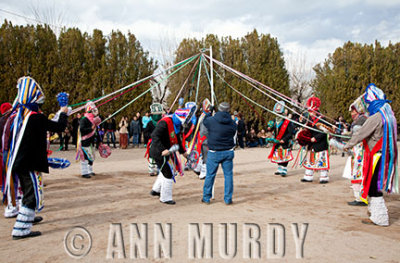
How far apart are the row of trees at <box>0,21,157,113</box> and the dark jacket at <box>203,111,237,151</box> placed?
14209 mm

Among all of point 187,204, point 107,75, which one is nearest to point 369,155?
point 187,204

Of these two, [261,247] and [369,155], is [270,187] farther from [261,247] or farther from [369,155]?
[261,247]

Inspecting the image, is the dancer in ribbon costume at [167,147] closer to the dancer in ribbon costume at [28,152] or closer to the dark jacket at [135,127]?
the dancer in ribbon costume at [28,152]

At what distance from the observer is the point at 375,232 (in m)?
4.50

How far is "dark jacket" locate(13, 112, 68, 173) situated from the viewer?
4.34 meters

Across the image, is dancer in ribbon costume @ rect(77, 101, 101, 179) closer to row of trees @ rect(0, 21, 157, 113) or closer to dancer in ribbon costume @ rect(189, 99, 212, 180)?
dancer in ribbon costume @ rect(189, 99, 212, 180)

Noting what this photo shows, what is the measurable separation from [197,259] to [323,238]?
5.57 feet

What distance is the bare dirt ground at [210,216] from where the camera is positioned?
12.3ft

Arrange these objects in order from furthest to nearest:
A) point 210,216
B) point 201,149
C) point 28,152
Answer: point 201,149 < point 210,216 < point 28,152

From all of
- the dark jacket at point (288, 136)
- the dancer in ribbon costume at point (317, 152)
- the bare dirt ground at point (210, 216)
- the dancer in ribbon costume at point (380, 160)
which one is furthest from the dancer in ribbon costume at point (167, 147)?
the dark jacket at point (288, 136)

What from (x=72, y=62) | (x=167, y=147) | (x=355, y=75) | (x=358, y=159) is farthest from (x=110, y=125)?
(x=355, y=75)

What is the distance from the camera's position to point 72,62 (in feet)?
61.0

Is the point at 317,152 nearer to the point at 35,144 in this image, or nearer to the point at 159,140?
the point at 159,140

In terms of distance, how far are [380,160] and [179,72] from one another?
19.3m
